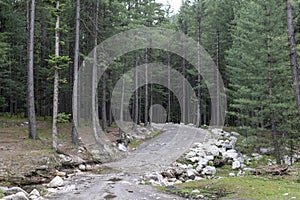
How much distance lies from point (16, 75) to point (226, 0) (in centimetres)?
2463

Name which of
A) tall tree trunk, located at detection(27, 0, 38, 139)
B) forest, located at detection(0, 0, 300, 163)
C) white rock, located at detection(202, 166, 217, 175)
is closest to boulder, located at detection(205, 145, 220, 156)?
forest, located at detection(0, 0, 300, 163)

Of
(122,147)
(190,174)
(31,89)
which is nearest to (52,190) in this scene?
(190,174)

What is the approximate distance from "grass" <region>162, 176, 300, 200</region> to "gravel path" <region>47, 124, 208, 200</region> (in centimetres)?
118

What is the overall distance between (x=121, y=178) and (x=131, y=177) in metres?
0.53

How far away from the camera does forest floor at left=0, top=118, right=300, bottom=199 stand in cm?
901

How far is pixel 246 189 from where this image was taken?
9047mm

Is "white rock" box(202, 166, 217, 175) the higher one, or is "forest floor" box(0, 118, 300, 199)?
"forest floor" box(0, 118, 300, 199)

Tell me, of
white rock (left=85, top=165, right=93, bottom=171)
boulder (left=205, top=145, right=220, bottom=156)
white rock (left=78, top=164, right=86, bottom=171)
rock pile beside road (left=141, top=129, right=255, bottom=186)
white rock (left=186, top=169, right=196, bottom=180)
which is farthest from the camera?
boulder (left=205, top=145, right=220, bottom=156)

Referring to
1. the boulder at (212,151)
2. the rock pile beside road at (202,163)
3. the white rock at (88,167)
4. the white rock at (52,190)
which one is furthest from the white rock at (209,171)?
the white rock at (52,190)

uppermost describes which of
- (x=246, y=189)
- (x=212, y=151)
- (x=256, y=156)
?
(x=246, y=189)

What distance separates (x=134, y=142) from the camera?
76.4ft

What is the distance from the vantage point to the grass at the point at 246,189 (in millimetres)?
8234

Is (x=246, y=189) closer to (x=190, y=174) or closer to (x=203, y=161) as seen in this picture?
(x=190, y=174)

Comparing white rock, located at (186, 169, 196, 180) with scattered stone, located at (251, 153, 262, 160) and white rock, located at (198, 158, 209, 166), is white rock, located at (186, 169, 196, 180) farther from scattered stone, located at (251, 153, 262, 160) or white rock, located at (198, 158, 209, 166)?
scattered stone, located at (251, 153, 262, 160)
